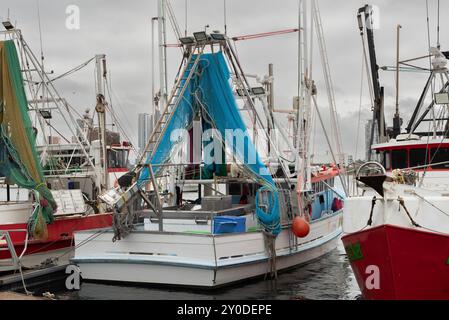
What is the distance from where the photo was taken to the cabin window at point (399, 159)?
15.3 meters

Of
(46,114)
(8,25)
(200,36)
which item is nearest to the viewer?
(200,36)

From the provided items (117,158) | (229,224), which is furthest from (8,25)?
(229,224)

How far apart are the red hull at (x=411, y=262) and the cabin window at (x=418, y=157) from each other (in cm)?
539

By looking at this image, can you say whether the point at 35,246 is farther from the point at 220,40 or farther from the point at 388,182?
the point at 388,182

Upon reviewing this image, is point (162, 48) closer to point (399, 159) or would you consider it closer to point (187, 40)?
point (187, 40)

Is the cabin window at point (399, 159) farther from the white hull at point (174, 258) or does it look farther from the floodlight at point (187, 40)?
the floodlight at point (187, 40)

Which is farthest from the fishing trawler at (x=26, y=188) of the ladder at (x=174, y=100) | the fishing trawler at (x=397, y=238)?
the fishing trawler at (x=397, y=238)

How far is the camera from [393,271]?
32.8ft

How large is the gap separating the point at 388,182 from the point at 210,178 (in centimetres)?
729

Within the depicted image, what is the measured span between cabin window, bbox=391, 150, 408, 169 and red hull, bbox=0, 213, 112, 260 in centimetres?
933

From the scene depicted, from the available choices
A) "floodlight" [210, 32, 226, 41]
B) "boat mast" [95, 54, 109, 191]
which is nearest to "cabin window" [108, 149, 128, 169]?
"boat mast" [95, 54, 109, 191]

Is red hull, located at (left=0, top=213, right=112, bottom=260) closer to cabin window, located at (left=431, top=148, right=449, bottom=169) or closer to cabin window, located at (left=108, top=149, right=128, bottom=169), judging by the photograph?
cabin window, located at (left=108, top=149, right=128, bottom=169)

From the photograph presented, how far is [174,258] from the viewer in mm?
13367

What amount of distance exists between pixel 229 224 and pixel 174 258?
1.62 metres
